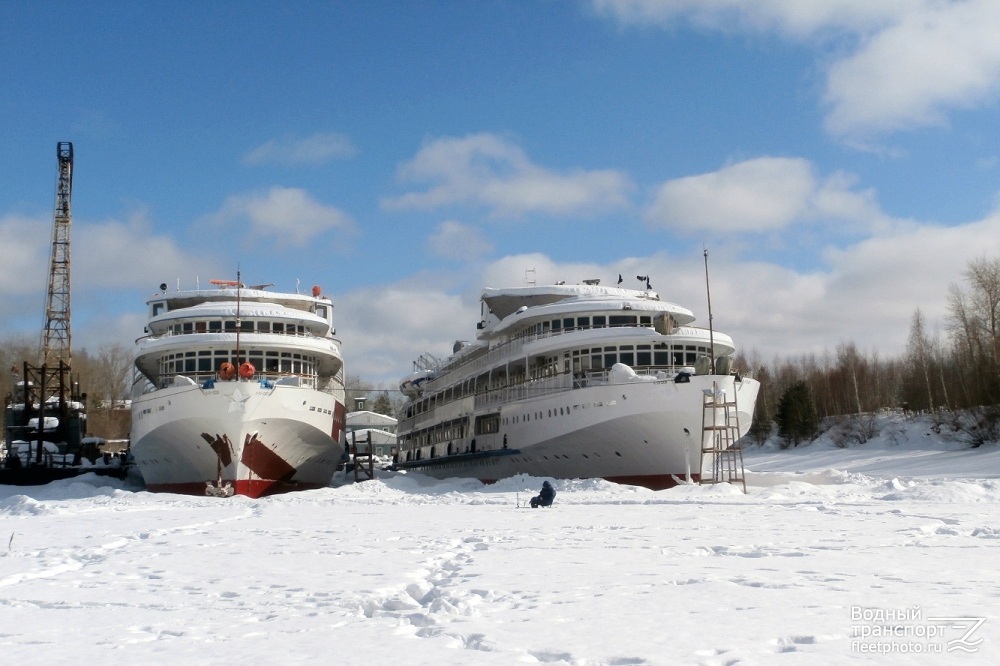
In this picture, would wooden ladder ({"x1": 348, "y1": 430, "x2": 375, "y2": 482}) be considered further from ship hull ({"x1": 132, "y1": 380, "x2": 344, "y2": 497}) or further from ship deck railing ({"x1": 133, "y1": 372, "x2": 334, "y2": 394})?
ship hull ({"x1": 132, "y1": 380, "x2": 344, "y2": 497})

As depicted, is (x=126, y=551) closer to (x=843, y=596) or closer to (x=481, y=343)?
(x=843, y=596)

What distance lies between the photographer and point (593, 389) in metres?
30.5

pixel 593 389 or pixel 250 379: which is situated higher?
pixel 250 379

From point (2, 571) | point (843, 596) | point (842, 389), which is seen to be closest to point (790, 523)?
point (843, 596)

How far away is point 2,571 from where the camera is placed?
11.5 meters

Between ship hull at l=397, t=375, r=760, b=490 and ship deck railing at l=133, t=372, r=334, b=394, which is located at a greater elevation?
ship deck railing at l=133, t=372, r=334, b=394

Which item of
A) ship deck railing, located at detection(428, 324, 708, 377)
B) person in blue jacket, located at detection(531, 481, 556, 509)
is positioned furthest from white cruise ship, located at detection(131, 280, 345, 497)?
person in blue jacket, located at detection(531, 481, 556, 509)

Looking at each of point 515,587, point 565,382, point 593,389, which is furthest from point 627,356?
point 515,587

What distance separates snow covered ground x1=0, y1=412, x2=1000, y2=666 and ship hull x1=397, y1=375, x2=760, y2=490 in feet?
28.2

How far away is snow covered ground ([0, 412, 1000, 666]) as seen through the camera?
6848 millimetres

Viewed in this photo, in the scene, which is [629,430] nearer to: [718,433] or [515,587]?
[718,433]

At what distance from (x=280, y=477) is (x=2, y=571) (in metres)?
21.9

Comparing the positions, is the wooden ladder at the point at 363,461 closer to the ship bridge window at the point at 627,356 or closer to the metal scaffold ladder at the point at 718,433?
the ship bridge window at the point at 627,356

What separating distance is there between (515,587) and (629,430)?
20.9 m
